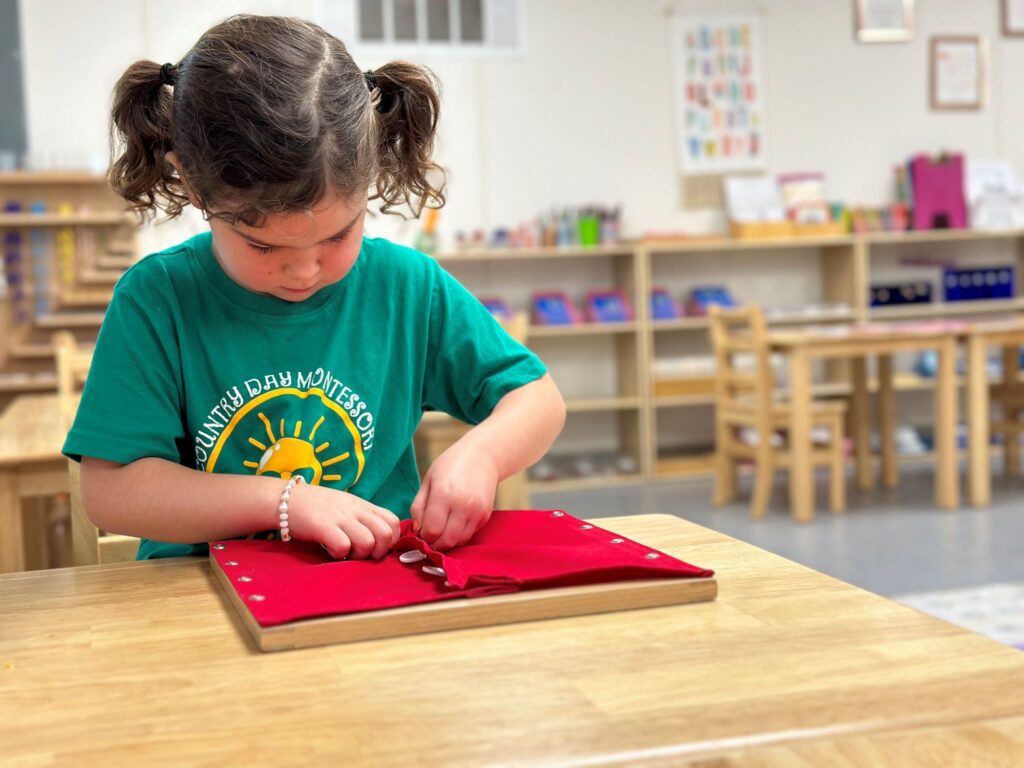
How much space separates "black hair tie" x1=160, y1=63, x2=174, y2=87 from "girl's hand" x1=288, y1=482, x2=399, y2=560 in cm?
40

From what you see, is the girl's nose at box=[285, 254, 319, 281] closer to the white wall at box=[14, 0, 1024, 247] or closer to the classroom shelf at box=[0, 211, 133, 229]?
the white wall at box=[14, 0, 1024, 247]

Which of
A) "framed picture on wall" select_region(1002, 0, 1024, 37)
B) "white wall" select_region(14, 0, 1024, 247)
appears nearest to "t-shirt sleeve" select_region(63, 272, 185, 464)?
"white wall" select_region(14, 0, 1024, 247)

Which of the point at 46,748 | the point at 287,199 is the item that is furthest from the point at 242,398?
the point at 46,748

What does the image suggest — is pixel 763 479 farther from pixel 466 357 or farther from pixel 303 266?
pixel 303 266

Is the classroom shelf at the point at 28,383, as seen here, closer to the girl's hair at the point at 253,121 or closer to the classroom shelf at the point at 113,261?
the classroom shelf at the point at 113,261

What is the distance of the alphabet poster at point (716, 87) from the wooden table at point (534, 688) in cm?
564

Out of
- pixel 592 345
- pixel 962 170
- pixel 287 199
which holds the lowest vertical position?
pixel 592 345

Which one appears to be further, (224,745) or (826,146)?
(826,146)

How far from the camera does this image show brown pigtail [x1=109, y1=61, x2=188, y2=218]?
1077 mm

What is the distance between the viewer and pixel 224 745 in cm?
55

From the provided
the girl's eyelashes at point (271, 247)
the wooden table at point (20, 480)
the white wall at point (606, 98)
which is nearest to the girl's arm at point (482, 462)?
the girl's eyelashes at point (271, 247)

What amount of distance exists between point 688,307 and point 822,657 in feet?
18.3

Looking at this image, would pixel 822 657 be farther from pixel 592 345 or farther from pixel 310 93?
pixel 592 345

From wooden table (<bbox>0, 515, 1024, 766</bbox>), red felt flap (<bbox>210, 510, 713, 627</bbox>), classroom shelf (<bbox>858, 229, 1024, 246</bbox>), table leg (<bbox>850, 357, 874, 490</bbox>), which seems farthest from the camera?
classroom shelf (<bbox>858, 229, 1024, 246</bbox>)
